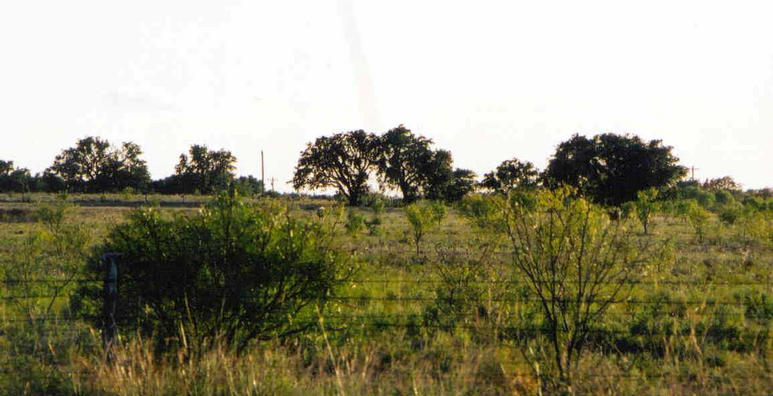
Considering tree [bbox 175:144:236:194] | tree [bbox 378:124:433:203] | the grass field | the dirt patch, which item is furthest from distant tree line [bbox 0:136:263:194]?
the grass field

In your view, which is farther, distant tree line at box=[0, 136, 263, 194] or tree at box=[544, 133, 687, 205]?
distant tree line at box=[0, 136, 263, 194]

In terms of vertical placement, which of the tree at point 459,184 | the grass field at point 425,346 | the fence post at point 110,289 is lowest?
the grass field at point 425,346

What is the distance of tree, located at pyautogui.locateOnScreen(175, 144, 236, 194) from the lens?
73.2 metres

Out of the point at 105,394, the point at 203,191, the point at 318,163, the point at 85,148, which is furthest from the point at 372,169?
the point at 105,394

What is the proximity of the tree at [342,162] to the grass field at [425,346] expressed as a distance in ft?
151

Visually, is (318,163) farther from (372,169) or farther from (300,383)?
(300,383)

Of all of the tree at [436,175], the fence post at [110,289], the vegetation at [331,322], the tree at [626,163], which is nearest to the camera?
the vegetation at [331,322]

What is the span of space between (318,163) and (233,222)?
5674 centimetres

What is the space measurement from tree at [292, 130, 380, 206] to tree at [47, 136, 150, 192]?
2242cm

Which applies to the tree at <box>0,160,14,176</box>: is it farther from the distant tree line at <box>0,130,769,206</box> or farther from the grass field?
the grass field

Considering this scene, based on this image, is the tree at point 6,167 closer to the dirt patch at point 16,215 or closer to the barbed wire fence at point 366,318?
the dirt patch at point 16,215

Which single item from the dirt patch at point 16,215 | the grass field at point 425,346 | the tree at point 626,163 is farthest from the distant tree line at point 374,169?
the grass field at point 425,346

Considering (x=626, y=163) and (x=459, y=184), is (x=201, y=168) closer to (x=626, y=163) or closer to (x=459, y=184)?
(x=459, y=184)

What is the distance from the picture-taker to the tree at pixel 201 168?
73188mm
